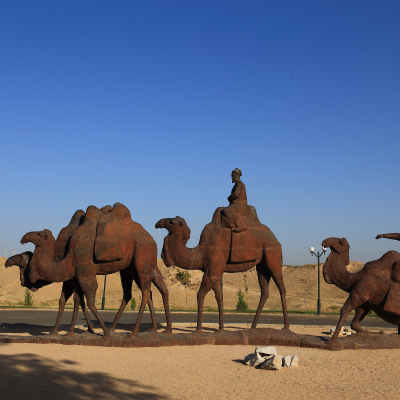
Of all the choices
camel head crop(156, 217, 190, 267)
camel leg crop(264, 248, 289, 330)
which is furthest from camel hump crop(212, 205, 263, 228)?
camel head crop(156, 217, 190, 267)

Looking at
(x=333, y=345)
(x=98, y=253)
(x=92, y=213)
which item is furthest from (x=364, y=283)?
(x=92, y=213)

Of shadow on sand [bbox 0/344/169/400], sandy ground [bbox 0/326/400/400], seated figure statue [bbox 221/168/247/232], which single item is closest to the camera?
shadow on sand [bbox 0/344/169/400]

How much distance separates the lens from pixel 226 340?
1151 centimetres

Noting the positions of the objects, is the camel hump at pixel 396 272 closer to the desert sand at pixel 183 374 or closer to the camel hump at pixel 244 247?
the desert sand at pixel 183 374

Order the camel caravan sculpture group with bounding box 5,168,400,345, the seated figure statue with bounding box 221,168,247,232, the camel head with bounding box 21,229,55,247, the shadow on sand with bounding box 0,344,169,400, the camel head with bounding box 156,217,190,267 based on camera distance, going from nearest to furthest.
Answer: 1. the shadow on sand with bounding box 0,344,169,400
2. the camel caravan sculpture group with bounding box 5,168,400,345
3. the camel head with bounding box 21,229,55,247
4. the camel head with bounding box 156,217,190,267
5. the seated figure statue with bounding box 221,168,247,232

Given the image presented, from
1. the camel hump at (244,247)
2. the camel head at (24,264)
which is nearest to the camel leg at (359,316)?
the camel hump at (244,247)

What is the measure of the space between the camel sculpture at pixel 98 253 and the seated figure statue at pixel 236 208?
6.86 ft

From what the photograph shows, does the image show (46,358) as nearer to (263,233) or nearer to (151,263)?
(151,263)

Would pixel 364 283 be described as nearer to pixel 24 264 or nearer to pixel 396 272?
pixel 396 272

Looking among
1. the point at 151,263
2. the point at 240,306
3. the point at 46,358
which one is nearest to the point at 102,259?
the point at 151,263

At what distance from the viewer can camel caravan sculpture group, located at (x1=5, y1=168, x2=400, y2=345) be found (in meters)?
10.8

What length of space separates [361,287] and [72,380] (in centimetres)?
628

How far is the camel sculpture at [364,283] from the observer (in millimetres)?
10672

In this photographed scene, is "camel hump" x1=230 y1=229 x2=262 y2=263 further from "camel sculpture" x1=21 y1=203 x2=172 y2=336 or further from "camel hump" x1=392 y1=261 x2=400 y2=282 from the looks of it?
"camel hump" x1=392 y1=261 x2=400 y2=282
